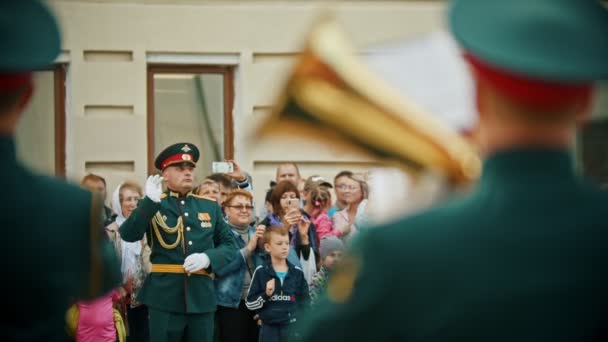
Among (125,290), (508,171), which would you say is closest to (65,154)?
(125,290)

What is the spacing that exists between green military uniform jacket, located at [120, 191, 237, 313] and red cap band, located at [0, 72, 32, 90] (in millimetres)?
6493

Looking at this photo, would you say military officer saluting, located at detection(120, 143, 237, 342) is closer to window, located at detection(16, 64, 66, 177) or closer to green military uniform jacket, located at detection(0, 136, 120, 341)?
window, located at detection(16, 64, 66, 177)

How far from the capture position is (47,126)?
14023 mm

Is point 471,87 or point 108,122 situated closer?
point 471,87

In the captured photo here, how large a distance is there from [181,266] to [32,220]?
6.68 m

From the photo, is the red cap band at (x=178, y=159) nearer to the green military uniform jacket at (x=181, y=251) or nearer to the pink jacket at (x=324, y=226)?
the green military uniform jacket at (x=181, y=251)

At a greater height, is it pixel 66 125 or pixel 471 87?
pixel 66 125

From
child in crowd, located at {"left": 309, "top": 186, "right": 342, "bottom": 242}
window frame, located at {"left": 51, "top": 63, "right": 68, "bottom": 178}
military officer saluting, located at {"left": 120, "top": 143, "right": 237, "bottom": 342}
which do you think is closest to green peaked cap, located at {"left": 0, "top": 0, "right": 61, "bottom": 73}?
military officer saluting, located at {"left": 120, "top": 143, "right": 237, "bottom": 342}

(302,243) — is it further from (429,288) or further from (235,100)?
(429,288)

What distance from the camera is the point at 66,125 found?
13984mm

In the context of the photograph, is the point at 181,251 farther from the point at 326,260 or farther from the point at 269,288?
the point at 326,260

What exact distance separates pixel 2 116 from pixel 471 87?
121cm

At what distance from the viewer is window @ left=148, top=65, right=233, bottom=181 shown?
14.3m

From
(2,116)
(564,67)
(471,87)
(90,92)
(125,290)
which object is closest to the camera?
(564,67)
